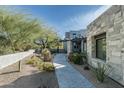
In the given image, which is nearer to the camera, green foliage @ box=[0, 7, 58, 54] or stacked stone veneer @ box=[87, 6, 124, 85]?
stacked stone veneer @ box=[87, 6, 124, 85]

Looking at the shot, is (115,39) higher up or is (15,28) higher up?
(15,28)

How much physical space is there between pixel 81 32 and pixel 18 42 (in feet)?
53.0

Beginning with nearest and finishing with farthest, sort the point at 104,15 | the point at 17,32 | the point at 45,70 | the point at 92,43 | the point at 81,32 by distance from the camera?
the point at 104,15
the point at 45,70
the point at 92,43
the point at 17,32
the point at 81,32

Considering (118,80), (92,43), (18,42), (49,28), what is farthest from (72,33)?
(118,80)

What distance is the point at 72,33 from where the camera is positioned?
99.1ft

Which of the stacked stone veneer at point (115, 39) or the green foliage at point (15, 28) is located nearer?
the stacked stone veneer at point (115, 39)

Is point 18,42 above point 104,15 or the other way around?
the other way around

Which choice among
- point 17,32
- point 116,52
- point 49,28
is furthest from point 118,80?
point 49,28

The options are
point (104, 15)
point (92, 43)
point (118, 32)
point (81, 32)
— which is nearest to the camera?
point (118, 32)

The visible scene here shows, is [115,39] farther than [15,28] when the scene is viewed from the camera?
No

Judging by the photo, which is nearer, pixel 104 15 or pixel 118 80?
pixel 118 80

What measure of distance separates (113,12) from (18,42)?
35.6ft

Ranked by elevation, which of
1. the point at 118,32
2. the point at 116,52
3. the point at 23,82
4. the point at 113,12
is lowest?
the point at 23,82

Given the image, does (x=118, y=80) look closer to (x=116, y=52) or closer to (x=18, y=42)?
(x=116, y=52)
